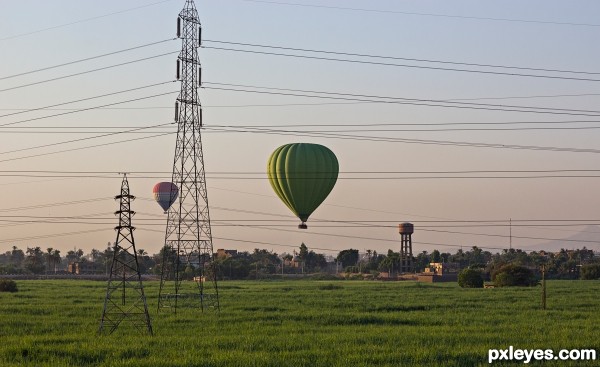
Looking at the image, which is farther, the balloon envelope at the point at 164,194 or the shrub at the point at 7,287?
the balloon envelope at the point at 164,194

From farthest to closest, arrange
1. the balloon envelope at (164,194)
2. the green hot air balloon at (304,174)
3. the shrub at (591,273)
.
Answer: the shrub at (591,273) < the balloon envelope at (164,194) < the green hot air balloon at (304,174)

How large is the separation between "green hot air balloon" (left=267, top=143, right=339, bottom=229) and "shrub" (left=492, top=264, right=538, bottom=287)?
55396mm

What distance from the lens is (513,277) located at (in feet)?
445

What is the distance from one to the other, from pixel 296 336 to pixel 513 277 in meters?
93.3

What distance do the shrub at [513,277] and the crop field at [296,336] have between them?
59621mm

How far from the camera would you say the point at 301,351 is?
4134 cm

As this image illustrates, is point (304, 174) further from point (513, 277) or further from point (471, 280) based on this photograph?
point (513, 277)

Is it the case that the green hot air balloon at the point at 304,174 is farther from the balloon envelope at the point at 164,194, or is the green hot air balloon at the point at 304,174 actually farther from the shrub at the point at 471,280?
the shrub at the point at 471,280

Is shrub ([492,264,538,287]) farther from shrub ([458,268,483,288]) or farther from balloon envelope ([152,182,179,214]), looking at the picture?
balloon envelope ([152,182,179,214])

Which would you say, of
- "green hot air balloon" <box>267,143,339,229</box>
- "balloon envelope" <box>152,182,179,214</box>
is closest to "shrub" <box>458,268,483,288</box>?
"balloon envelope" <box>152,182,179,214</box>

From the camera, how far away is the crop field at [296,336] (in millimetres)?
39250

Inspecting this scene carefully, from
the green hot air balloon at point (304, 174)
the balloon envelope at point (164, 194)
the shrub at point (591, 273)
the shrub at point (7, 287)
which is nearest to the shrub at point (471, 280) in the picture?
the balloon envelope at point (164, 194)

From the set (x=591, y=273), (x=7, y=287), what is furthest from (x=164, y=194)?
(x=591, y=273)

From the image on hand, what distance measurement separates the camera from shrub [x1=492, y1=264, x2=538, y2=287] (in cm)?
13538
